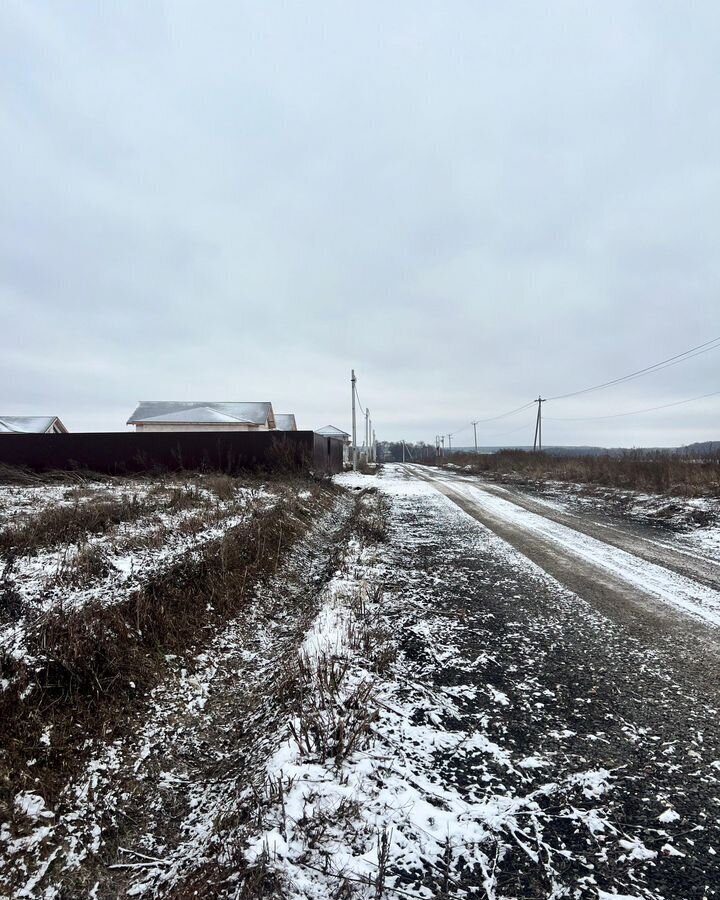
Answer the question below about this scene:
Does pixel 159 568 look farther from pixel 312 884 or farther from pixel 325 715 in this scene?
pixel 312 884

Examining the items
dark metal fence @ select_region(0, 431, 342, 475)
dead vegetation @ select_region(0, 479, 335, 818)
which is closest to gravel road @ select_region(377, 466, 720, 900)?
dead vegetation @ select_region(0, 479, 335, 818)

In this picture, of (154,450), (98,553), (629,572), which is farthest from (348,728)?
(154,450)

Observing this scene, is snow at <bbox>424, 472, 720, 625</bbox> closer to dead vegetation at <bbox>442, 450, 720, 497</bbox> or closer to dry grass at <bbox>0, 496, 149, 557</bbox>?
dead vegetation at <bbox>442, 450, 720, 497</bbox>

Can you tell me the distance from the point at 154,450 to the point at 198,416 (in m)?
13.7

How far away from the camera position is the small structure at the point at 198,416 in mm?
30547

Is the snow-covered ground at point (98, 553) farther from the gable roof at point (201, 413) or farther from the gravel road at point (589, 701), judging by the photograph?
the gable roof at point (201, 413)

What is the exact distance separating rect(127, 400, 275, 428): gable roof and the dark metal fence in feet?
39.3

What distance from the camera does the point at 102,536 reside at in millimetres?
6008

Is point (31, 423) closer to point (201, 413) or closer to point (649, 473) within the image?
point (201, 413)

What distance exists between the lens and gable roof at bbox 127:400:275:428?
30.8m

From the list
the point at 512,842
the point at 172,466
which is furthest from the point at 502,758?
the point at 172,466

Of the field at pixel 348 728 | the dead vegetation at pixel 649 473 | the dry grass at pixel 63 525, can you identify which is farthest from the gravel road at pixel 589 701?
the dead vegetation at pixel 649 473

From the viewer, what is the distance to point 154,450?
18.1m

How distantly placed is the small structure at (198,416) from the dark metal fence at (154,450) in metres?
11.9
